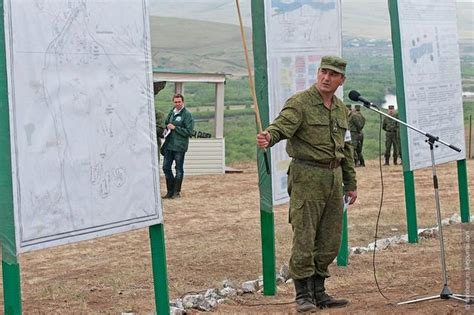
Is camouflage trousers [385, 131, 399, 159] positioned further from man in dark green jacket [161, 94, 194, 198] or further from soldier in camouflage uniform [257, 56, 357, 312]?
soldier in camouflage uniform [257, 56, 357, 312]

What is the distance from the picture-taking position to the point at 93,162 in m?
6.08

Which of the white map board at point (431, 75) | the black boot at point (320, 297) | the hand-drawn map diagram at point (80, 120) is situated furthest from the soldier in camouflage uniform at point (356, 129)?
the hand-drawn map diagram at point (80, 120)

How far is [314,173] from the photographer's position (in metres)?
7.46

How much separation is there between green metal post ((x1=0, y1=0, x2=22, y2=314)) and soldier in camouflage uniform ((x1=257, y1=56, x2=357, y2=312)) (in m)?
2.44

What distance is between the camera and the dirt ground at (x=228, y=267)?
8.15 m

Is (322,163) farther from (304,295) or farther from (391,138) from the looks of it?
(391,138)

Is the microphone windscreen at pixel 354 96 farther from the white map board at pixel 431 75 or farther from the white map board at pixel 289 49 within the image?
the white map board at pixel 431 75

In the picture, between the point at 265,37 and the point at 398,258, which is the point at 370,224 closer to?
the point at 398,258

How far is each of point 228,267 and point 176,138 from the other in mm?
8186

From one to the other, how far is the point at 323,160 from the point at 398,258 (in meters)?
3.29

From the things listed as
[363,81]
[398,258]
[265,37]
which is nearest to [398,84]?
[398,258]

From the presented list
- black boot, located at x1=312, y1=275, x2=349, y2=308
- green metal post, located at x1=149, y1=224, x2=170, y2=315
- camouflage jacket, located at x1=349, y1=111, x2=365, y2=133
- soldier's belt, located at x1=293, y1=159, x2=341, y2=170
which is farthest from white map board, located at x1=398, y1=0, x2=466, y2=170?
camouflage jacket, located at x1=349, y1=111, x2=365, y2=133

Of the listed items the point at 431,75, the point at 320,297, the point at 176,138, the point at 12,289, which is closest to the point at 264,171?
the point at 320,297

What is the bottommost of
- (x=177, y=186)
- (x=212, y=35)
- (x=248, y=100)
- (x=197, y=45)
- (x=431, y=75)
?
(x=177, y=186)
